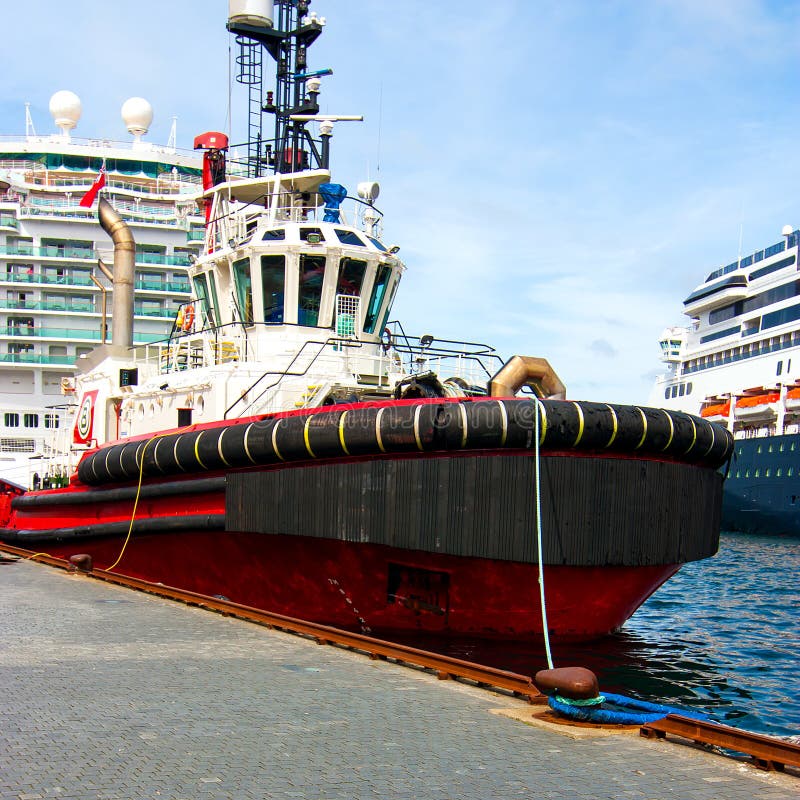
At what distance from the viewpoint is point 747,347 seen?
1999 inches

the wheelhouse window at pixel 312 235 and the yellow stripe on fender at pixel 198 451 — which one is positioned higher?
the wheelhouse window at pixel 312 235

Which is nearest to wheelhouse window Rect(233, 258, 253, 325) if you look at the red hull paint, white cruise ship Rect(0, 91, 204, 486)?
the red hull paint

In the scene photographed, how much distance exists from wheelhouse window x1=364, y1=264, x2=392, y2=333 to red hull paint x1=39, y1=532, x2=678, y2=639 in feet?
14.2

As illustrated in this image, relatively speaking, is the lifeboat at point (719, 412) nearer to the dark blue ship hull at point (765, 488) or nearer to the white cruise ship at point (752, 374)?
the white cruise ship at point (752, 374)

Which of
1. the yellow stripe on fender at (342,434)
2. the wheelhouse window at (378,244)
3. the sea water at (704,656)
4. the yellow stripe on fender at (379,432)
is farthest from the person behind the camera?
the wheelhouse window at (378,244)

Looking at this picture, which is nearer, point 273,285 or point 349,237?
point 273,285

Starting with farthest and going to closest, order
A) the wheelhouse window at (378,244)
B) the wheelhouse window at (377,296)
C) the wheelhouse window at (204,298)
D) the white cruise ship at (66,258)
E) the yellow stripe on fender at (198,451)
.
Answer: the white cruise ship at (66,258)
the wheelhouse window at (204,298)
the wheelhouse window at (378,244)
the wheelhouse window at (377,296)
the yellow stripe on fender at (198,451)

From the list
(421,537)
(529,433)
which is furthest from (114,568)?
(529,433)

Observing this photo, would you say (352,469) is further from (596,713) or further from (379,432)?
(596,713)

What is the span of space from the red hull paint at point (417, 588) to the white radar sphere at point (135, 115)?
31.2 meters

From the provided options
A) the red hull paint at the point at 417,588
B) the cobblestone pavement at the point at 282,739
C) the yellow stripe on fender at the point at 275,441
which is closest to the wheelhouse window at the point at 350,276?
the yellow stripe on fender at the point at 275,441

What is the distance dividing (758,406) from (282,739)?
1760 inches

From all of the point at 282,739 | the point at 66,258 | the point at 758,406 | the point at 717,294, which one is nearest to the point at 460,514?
the point at 282,739

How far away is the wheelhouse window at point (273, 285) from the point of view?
13.7m
